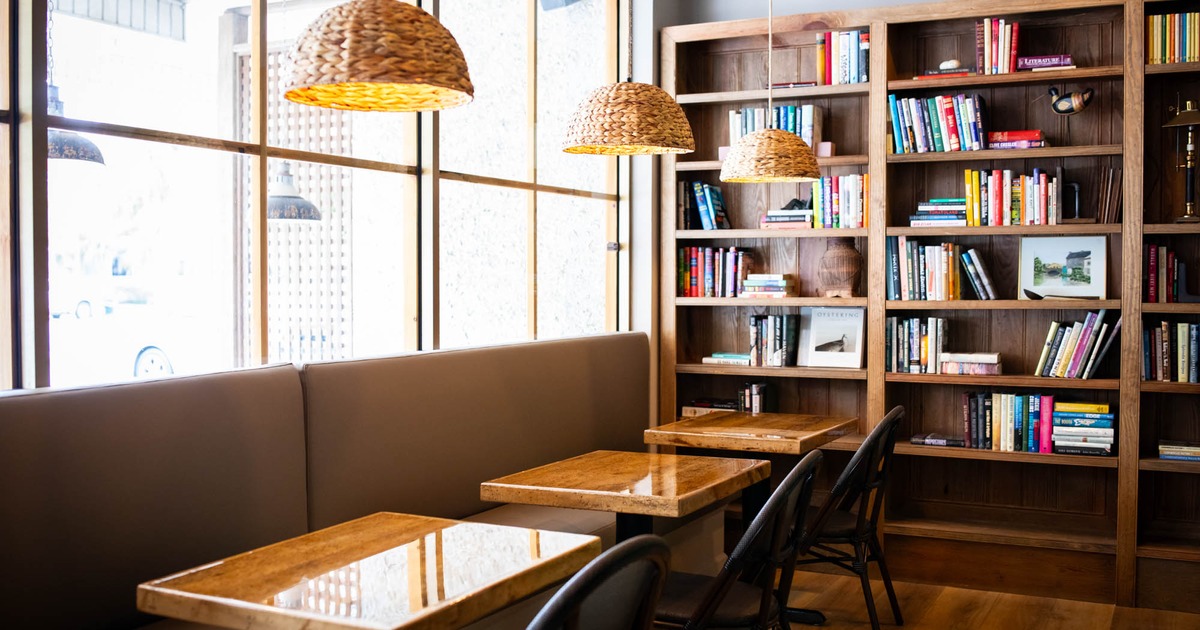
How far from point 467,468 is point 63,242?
160 centimetres

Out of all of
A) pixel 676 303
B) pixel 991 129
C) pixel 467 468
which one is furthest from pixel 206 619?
pixel 991 129

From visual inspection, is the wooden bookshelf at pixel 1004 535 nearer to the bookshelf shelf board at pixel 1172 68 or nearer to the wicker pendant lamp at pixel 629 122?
the bookshelf shelf board at pixel 1172 68

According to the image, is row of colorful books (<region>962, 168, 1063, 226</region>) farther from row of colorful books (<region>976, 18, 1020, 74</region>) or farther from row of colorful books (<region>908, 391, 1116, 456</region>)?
row of colorful books (<region>908, 391, 1116, 456</region>)

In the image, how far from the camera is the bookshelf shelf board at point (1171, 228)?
4527 mm

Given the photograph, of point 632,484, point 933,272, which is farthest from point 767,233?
point 632,484

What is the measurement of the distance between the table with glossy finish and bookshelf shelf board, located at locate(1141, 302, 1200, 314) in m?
2.10

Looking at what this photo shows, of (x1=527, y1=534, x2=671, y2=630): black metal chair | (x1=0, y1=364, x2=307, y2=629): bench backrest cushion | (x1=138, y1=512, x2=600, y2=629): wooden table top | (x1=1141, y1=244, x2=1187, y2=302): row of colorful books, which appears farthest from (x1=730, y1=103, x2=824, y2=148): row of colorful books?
(x1=527, y1=534, x2=671, y2=630): black metal chair

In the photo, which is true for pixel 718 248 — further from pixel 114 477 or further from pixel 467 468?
pixel 114 477

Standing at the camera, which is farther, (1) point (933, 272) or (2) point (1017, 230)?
(1) point (933, 272)

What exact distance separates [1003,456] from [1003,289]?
78cm

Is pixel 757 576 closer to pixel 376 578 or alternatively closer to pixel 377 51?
pixel 376 578

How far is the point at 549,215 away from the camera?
16.7ft

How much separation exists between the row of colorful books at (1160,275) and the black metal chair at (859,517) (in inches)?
54.8

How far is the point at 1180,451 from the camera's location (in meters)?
4.61
